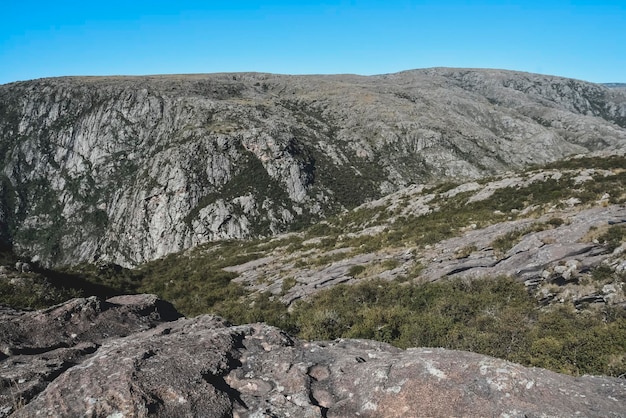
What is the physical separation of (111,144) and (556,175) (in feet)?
530

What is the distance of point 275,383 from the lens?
21.9 feet

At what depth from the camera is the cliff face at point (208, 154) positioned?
12269 centimetres

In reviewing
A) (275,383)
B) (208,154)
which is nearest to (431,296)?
(275,383)

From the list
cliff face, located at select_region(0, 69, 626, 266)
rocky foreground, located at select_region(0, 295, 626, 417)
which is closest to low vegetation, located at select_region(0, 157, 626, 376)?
rocky foreground, located at select_region(0, 295, 626, 417)

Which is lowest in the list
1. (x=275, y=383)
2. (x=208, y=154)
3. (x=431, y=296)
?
(x=431, y=296)

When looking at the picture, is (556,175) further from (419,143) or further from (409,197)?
(419,143)

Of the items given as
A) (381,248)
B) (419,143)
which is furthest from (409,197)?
(419,143)

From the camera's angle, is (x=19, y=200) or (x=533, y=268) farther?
(x=19, y=200)

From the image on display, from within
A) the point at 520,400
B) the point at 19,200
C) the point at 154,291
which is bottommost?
the point at 19,200

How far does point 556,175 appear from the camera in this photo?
1443 inches

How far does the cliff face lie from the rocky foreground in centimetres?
10467

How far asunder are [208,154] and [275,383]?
130046 mm

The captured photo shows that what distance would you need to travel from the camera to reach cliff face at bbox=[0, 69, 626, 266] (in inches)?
4830

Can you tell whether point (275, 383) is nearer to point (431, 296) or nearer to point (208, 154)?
point (431, 296)
